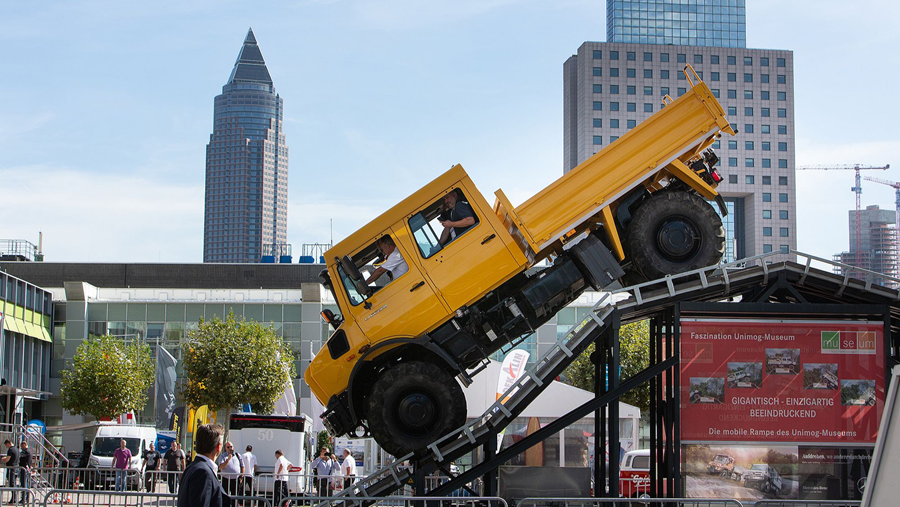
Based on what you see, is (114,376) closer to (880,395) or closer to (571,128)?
(880,395)

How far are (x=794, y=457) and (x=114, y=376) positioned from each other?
98.6 feet

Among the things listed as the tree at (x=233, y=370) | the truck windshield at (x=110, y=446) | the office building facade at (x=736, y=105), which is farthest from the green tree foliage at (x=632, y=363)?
the office building facade at (x=736, y=105)

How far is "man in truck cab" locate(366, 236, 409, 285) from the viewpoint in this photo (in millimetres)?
11719

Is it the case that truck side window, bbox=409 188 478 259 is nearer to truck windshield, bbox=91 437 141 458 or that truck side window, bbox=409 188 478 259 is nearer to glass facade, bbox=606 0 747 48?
truck windshield, bbox=91 437 141 458

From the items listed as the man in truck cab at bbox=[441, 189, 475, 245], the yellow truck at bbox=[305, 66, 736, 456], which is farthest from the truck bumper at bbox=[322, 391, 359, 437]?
the man in truck cab at bbox=[441, 189, 475, 245]

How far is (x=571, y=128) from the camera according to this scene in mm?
121438

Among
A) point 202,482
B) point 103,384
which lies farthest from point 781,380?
point 103,384

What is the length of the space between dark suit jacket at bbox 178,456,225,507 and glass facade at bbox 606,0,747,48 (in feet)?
494

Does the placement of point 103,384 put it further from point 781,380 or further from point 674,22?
point 674,22

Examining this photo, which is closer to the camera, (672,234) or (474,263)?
(474,263)

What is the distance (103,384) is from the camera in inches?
1409

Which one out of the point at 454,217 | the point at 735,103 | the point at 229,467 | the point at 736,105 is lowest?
the point at 229,467

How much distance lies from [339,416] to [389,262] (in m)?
2.13

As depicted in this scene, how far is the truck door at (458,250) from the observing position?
11.5 meters
